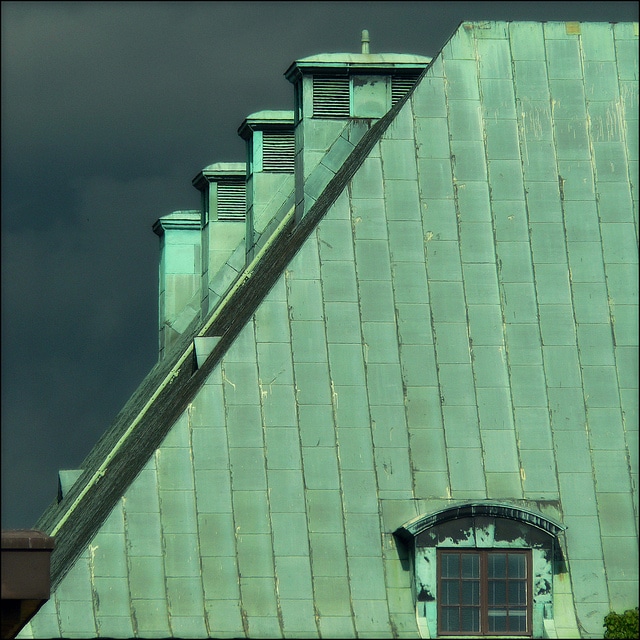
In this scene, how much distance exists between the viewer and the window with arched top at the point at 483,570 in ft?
123

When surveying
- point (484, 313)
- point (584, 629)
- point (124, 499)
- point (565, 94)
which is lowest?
point (584, 629)

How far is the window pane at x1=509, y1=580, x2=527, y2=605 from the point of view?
37594 mm

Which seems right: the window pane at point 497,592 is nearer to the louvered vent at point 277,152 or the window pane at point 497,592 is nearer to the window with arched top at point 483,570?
the window with arched top at point 483,570

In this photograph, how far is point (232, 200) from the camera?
61094mm

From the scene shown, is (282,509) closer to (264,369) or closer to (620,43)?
(264,369)

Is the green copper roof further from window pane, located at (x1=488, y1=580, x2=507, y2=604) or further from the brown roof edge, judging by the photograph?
the brown roof edge

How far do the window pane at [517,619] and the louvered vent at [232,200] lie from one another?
2476 cm

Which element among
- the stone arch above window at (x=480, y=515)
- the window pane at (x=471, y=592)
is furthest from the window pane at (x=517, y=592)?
the stone arch above window at (x=480, y=515)

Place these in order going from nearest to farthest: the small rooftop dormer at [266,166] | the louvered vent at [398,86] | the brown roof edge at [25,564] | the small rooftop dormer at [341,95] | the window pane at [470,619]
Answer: the brown roof edge at [25,564] → the window pane at [470,619] → the small rooftop dormer at [341,95] → the louvered vent at [398,86] → the small rooftop dormer at [266,166]

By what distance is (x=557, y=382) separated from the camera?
3925 cm

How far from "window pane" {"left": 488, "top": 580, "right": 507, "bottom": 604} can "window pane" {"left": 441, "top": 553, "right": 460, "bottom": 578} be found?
0.57 m

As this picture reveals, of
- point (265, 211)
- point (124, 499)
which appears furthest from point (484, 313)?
point (265, 211)

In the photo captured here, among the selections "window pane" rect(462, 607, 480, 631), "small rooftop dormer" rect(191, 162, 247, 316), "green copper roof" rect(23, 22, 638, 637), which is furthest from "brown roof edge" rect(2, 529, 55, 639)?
"small rooftop dormer" rect(191, 162, 247, 316)

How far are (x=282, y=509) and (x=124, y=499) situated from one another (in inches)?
99.2
